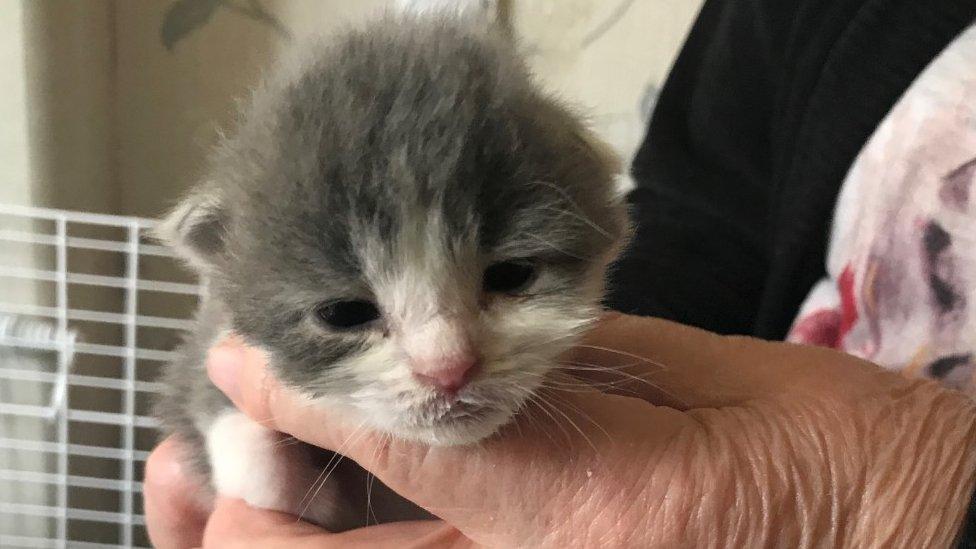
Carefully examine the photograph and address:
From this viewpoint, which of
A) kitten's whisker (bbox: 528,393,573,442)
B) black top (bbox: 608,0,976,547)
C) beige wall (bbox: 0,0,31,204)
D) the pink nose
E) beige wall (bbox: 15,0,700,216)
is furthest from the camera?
beige wall (bbox: 15,0,700,216)

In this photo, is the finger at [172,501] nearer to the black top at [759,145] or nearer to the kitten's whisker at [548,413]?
the kitten's whisker at [548,413]

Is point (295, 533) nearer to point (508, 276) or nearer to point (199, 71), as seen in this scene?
point (508, 276)

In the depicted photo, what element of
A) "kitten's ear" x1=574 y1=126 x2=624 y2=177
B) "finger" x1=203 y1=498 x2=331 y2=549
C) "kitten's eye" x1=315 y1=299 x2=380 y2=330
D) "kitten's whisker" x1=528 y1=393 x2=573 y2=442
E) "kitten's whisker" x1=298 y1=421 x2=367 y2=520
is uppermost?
"kitten's ear" x1=574 y1=126 x2=624 y2=177

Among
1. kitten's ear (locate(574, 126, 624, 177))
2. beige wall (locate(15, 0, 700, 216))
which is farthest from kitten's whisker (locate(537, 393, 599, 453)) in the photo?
beige wall (locate(15, 0, 700, 216))

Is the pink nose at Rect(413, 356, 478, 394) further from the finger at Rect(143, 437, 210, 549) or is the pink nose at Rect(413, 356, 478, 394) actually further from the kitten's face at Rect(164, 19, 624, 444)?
the finger at Rect(143, 437, 210, 549)

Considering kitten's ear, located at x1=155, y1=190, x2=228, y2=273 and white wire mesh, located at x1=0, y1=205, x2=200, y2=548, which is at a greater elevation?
kitten's ear, located at x1=155, y1=190, x2=228, y2=273

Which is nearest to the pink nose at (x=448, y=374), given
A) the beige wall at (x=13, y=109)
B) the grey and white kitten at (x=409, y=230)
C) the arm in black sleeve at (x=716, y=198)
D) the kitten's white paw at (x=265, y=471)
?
the grey and white kitten at (x=409, y=230)

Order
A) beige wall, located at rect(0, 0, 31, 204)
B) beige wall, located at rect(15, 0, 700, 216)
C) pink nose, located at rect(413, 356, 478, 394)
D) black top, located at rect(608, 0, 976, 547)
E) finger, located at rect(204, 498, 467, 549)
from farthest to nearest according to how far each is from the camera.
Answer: beige wall, located at rect(15, 0, 700, 216), beige wall, located at rect(0, 0, 31, 204), black top, located at rect(608, 0, 976, 547), finger, located at rect(204, 498, 467, 549), pink nose, located at rect(413, 356, 478, 394)
